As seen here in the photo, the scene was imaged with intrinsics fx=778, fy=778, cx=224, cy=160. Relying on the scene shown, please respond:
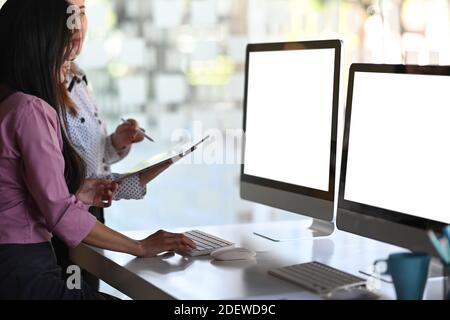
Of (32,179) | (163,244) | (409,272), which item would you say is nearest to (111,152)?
(163,244)

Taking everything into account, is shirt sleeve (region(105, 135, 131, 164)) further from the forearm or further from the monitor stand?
the forearm

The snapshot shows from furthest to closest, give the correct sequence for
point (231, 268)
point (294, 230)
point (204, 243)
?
point (294, 230), point (204, 243), point (231, 268)

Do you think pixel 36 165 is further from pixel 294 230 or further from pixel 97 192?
pixel 294 230

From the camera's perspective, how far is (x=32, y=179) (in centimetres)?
183

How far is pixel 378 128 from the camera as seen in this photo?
6.57 feet

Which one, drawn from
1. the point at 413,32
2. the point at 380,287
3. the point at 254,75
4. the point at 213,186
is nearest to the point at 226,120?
the point at 213,186

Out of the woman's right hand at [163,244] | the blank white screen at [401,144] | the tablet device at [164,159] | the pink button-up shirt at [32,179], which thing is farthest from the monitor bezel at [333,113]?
the pink button-up shirt at [32,179]

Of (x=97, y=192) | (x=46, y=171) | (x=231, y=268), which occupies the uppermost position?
(x=46, y=171)

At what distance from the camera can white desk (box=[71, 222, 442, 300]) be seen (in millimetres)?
1722

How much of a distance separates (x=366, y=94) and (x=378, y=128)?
0.11 m

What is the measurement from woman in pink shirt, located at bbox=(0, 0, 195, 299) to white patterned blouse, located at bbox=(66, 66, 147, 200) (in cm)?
49

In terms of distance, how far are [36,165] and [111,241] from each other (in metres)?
0.29

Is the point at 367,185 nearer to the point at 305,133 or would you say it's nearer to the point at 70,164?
the point at 305,133

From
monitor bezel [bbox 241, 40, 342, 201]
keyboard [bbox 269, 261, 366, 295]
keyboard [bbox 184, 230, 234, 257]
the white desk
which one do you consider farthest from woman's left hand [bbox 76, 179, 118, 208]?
keyboard [bbox 269, 261, 366, 295]
